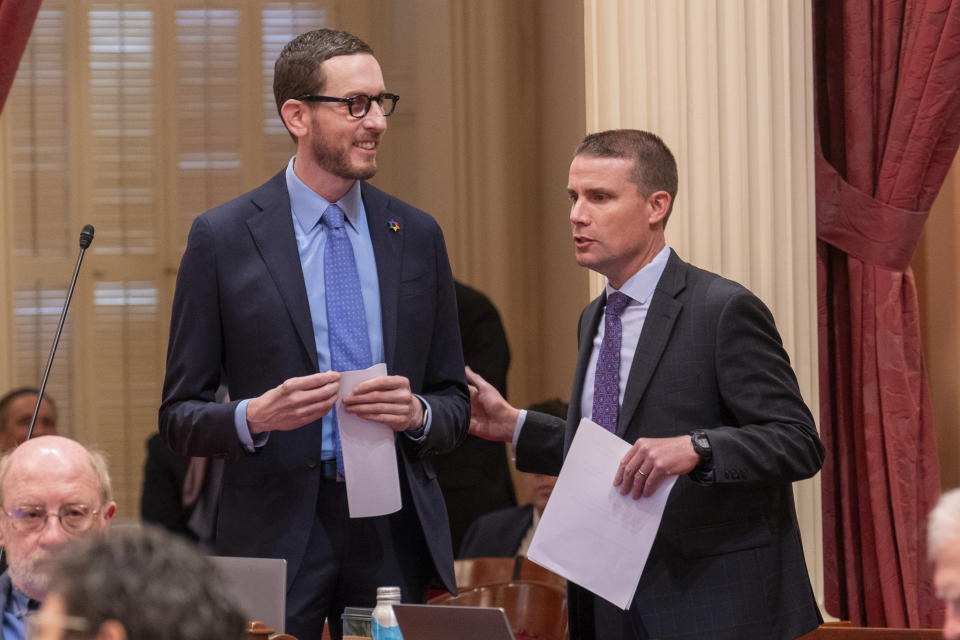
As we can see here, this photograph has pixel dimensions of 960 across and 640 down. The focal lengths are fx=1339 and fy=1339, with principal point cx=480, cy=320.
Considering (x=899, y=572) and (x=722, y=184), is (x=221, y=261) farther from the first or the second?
(x=899, y=572)

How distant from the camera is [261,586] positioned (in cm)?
234

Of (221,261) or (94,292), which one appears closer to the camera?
(221,261)

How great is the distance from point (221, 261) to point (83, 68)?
4.82 metres

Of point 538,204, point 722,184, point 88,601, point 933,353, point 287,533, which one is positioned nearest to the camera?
point 88,601

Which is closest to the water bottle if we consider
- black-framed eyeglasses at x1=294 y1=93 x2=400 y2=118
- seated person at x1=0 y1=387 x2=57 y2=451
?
black-framed eyeglasses at x1=294 y1=93 x2=400 y2=118

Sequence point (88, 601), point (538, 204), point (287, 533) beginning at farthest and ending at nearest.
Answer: point (538, 204)
point (287, 533)
point (88, 601)

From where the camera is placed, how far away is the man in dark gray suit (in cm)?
277

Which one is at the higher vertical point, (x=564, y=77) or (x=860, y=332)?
(x=564, y=77)

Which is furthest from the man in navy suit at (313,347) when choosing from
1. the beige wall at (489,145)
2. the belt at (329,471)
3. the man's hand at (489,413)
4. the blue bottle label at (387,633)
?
the beige wall at (489,145)

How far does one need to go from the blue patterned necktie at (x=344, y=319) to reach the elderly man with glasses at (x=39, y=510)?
538 millimetres

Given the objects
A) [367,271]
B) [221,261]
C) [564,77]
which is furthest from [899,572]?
[564,77]

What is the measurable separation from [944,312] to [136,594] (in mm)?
3653

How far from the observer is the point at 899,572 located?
3844 millimetres

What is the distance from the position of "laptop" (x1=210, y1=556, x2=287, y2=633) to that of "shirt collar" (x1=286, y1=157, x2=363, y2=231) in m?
0.85
